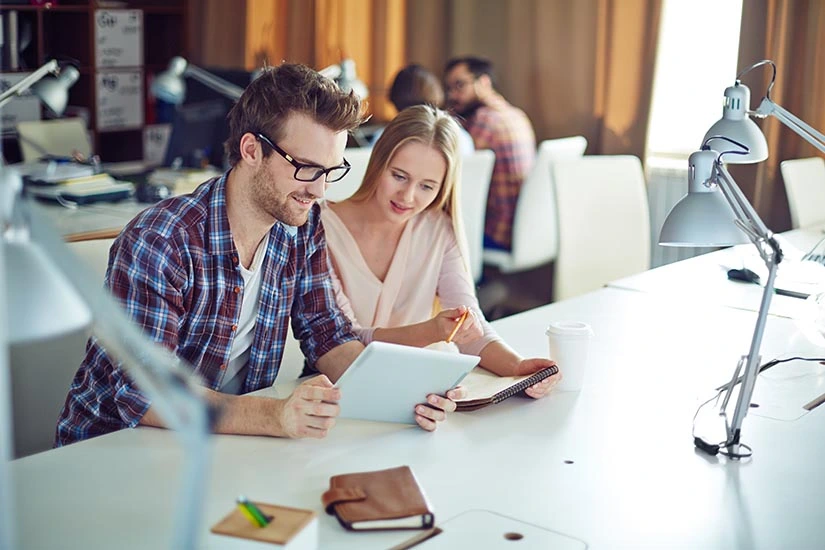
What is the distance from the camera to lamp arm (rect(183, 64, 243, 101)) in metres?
4.19

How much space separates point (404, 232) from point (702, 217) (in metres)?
0.86

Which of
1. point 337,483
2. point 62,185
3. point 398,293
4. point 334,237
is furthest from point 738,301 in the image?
point 62,185

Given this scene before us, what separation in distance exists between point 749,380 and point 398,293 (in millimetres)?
934

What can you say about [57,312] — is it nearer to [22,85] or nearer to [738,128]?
[738,128]

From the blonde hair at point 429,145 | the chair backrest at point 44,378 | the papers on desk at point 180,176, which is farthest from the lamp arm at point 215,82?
the chair backrest at point 44,378

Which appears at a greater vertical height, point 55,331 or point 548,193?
point 55,331

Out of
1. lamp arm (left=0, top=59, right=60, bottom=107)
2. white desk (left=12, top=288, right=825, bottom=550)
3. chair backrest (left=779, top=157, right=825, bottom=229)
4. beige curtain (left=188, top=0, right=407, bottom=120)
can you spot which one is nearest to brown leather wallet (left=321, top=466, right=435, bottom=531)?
white desk (left=12, top=288, right=825, bottom=550)

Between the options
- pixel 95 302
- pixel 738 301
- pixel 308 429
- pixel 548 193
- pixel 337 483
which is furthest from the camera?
pixel 548 193

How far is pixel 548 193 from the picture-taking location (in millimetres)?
4090

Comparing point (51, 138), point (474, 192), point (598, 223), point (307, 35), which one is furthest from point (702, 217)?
point (307, 35)

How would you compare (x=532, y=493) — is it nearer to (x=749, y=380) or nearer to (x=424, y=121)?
(x=749, y=380)

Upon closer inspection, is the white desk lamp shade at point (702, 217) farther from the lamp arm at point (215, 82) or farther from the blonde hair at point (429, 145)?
the lamp arm at point (215, 82)

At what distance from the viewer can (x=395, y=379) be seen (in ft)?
Answer: 5.21

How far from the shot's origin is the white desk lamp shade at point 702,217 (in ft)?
5.24
